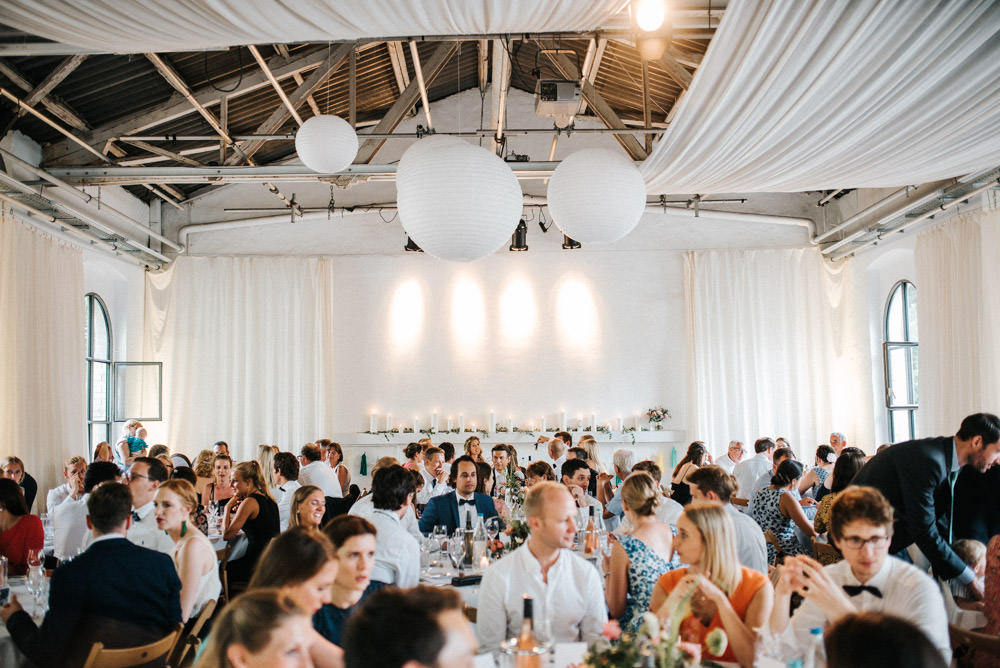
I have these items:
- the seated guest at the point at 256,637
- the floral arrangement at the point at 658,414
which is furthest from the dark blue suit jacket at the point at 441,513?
the floral arrangement at the point at 658,414

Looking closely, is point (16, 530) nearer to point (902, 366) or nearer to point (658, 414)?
point (658, 414)

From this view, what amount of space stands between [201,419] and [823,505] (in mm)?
10960

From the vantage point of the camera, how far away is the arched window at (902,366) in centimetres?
1292

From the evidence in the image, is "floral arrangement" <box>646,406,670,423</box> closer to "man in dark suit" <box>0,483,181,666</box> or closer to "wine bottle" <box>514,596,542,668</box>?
"man in dark suit" <box>0,483,181,666</box>

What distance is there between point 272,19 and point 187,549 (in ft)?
8.28

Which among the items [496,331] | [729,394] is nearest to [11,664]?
[496,331]

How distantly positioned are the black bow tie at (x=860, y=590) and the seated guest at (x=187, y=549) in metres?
2.97

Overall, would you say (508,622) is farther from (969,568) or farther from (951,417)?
(951,417)

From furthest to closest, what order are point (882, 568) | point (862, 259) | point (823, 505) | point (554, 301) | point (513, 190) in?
point (554, 301)
point (862, 259)
point (823, 505)
point (513, 190)
point (882, 568)

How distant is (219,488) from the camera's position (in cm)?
803

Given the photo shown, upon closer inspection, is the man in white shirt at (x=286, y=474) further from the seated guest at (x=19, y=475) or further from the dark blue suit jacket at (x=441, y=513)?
the seated guest at (x=19, y=475)

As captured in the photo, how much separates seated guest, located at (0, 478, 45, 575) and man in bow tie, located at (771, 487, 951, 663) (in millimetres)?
4339

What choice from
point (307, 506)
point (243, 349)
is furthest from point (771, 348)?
point (307, 506)

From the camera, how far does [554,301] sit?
14445 mm
